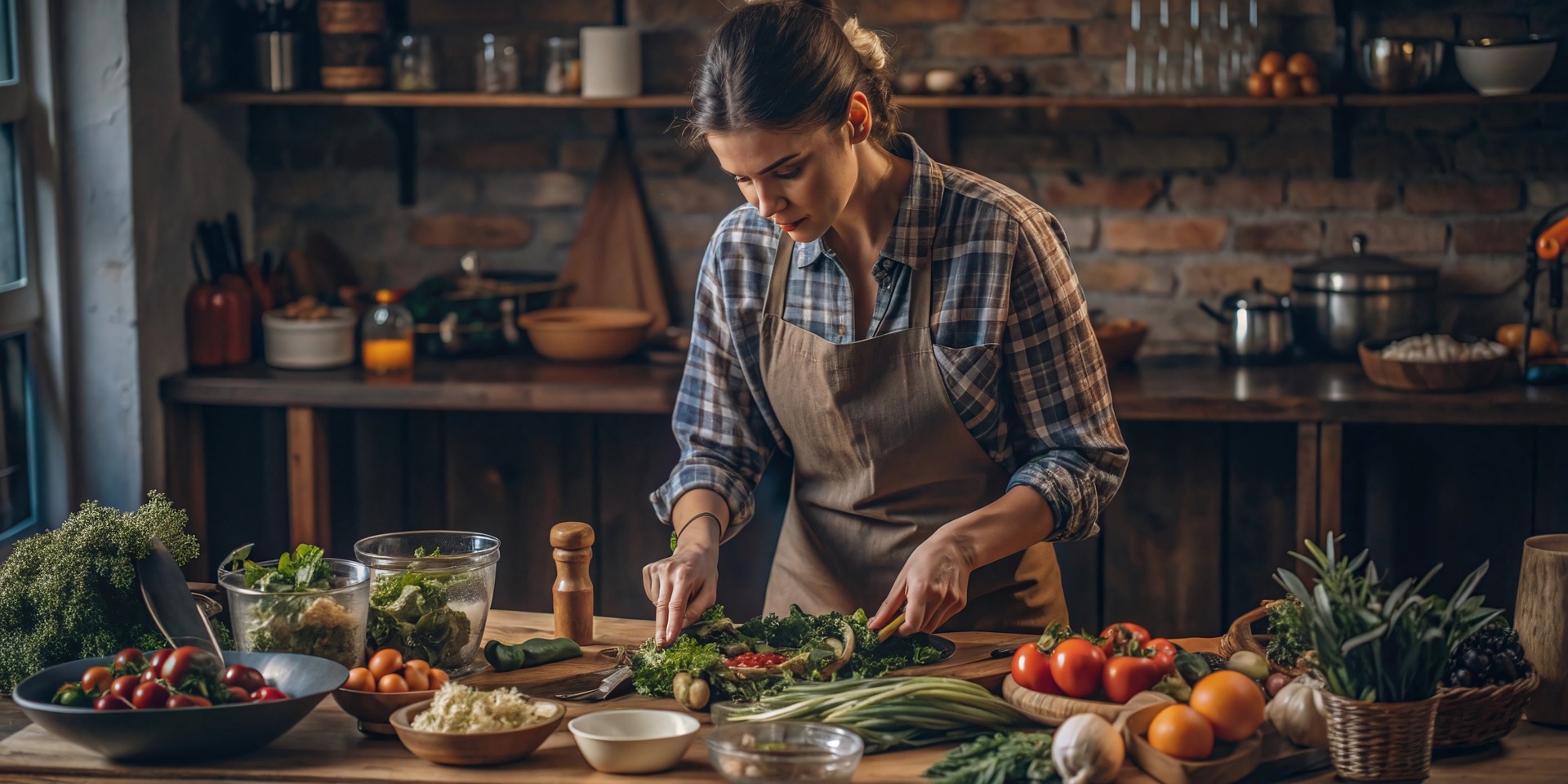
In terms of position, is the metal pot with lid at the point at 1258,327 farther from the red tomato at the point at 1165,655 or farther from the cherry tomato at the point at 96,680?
the cherry tomato at the point at 96,680

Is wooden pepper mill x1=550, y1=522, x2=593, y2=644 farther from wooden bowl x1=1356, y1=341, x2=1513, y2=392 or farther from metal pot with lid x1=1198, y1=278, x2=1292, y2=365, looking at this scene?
metal pot with lid x1=1198, y1=278, x2=1292, y2=365

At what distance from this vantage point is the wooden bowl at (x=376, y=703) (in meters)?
1.77

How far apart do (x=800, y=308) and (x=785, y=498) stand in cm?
122

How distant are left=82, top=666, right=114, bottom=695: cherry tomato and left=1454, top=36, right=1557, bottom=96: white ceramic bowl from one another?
3.16m

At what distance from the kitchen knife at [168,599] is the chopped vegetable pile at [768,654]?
0.55 metres

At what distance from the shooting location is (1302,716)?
169cm

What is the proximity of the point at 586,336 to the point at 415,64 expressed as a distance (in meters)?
0.83

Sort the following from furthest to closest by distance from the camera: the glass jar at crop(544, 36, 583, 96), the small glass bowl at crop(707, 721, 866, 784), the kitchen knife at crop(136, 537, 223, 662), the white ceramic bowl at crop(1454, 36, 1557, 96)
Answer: the glass jar at crop(544, 36, 583, 96)
the white ceramic bowl at crop(1454, 36, 1557, 96)
the kitchen knife at crop(136, 537, 223, 662)
the small glass bowl at crop(707, 721, 866, 784)

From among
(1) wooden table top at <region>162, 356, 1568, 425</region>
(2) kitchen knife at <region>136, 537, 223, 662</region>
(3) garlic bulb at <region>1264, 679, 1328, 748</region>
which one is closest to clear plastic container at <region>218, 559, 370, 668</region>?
(2) kitchen knife at <region>136, 537, 223, 662</region>

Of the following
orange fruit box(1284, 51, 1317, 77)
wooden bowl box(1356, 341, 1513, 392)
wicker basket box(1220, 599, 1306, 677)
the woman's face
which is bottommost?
wicker basket box(1220, 599, 1306, 677)

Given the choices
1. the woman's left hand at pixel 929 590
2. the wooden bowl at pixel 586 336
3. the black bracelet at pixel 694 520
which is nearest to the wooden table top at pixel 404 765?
the woman's left hand at pixel 929 590

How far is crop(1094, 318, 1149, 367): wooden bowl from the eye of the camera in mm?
3711

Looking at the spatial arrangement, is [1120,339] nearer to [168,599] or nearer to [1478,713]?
[1478,713]

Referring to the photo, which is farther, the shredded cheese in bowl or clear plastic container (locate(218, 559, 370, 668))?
clear plastic container (locate(218, 559, 370, 668))
